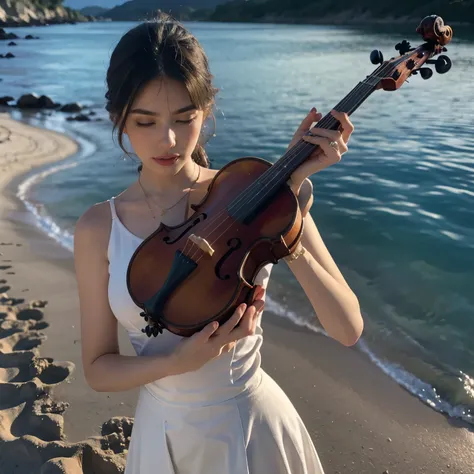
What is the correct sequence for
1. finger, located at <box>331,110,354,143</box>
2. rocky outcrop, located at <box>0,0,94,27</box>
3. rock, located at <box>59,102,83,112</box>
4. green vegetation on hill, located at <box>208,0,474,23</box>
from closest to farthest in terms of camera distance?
finger, located at <box>331,110,354,143</box> < rock, located at <box>59,102,83,112</box> < green vegetation on hill, located at <box>208,0,474,23</box> < rocky outcrop, located at <box>0,0,94,27</box>

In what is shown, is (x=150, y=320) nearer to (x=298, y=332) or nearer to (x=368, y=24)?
(x=298, y=332)

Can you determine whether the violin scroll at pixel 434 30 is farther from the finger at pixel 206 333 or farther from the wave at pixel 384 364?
the wave at pixel 384 364

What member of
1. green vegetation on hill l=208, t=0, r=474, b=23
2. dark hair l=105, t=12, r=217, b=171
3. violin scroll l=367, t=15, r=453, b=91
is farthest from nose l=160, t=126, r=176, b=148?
green vegetation on hill l=208, t=0, r=474, b=23

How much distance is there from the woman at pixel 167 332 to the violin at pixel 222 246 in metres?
0.06

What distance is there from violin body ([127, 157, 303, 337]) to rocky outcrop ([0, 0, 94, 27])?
8827 cm

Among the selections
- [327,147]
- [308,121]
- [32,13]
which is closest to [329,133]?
[327,147]

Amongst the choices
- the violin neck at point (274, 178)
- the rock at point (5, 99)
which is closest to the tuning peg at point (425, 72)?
the violin neck at point (274, 178)

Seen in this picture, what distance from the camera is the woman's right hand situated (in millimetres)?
1226

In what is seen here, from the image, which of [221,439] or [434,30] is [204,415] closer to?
[221,439]

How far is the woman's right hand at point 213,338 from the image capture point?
1.23 meters

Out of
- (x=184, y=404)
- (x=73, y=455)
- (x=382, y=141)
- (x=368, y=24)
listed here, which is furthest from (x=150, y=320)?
(x=368, y=24)

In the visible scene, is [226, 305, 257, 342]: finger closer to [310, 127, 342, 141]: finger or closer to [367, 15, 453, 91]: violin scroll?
[310, 127, 342, 141]: finger

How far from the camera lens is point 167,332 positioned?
1.42 meters

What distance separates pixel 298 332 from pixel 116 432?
170 centimetres
